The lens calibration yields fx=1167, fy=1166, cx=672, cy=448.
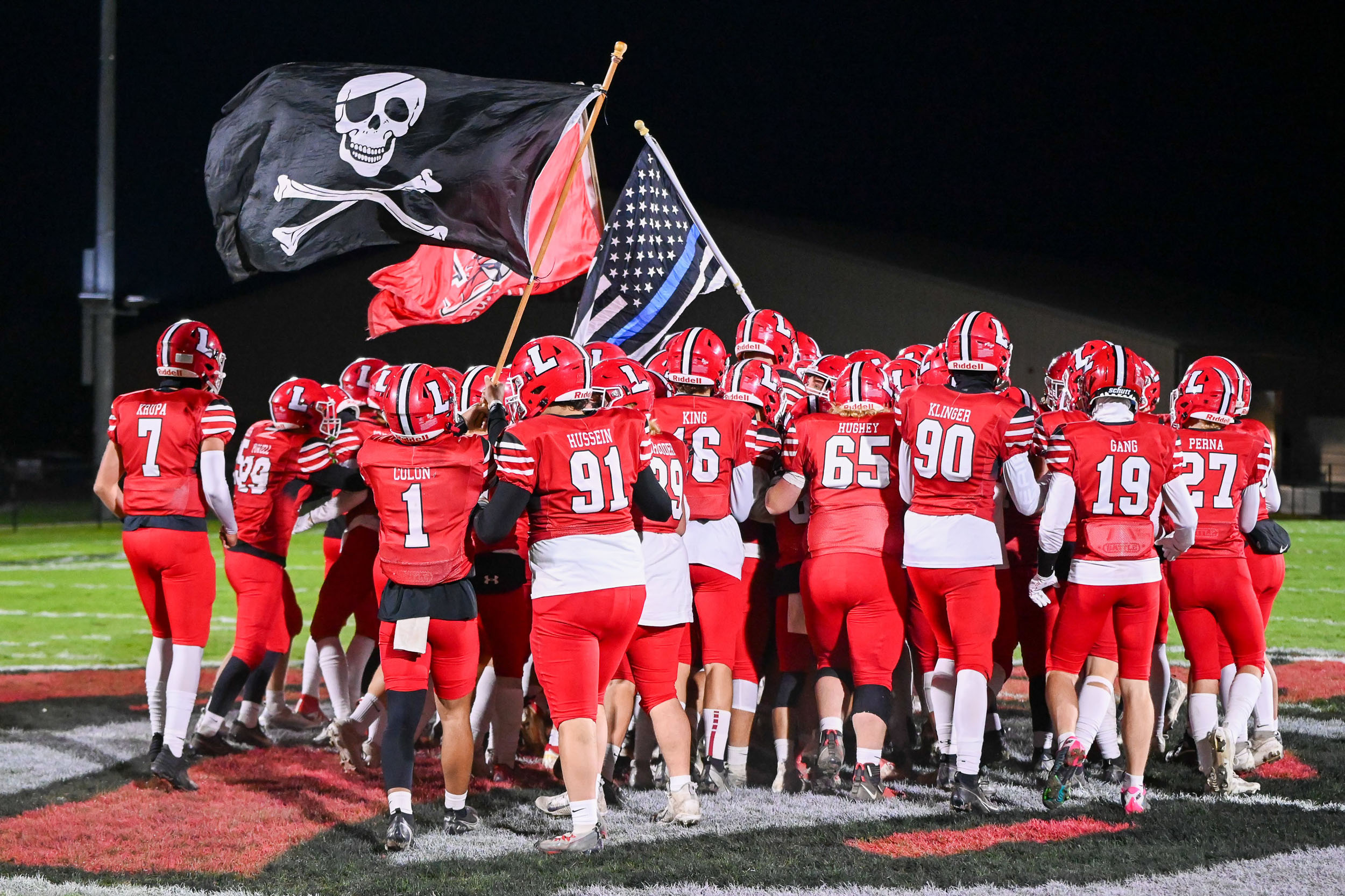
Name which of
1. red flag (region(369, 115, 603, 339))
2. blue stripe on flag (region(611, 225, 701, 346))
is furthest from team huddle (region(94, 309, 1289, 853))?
blue stripe on flag (region(611, 225, 701, 346))

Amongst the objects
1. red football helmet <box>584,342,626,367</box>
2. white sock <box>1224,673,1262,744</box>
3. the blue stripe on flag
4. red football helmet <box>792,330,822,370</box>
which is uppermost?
the blue stripe on flag

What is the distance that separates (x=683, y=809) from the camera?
5316 mm

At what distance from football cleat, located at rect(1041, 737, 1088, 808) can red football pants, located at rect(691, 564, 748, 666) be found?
67.0 inches

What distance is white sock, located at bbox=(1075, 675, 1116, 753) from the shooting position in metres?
5.64

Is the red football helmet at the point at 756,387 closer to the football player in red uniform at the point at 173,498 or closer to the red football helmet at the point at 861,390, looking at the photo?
the red football helmet at the point at 861,390

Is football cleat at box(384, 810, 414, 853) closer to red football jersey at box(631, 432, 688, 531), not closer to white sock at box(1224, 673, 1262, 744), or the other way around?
red football jersey at box(631, 432, 688, 531)

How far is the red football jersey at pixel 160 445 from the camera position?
621cm

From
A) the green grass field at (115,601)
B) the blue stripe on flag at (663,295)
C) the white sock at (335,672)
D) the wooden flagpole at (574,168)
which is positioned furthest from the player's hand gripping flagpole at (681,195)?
the green grass field at (115,601)

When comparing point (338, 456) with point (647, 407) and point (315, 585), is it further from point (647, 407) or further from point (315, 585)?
point (315, 585)

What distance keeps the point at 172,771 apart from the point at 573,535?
2.78 m

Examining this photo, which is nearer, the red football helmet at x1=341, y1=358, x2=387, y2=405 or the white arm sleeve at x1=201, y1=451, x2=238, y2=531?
the white arm sleeve at x1=201, y1=451, x2=238, y2=531

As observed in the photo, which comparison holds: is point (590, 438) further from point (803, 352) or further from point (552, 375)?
point (803, 352)

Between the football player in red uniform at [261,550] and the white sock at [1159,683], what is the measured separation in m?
4.93

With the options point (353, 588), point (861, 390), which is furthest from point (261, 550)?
point (861, 390)
